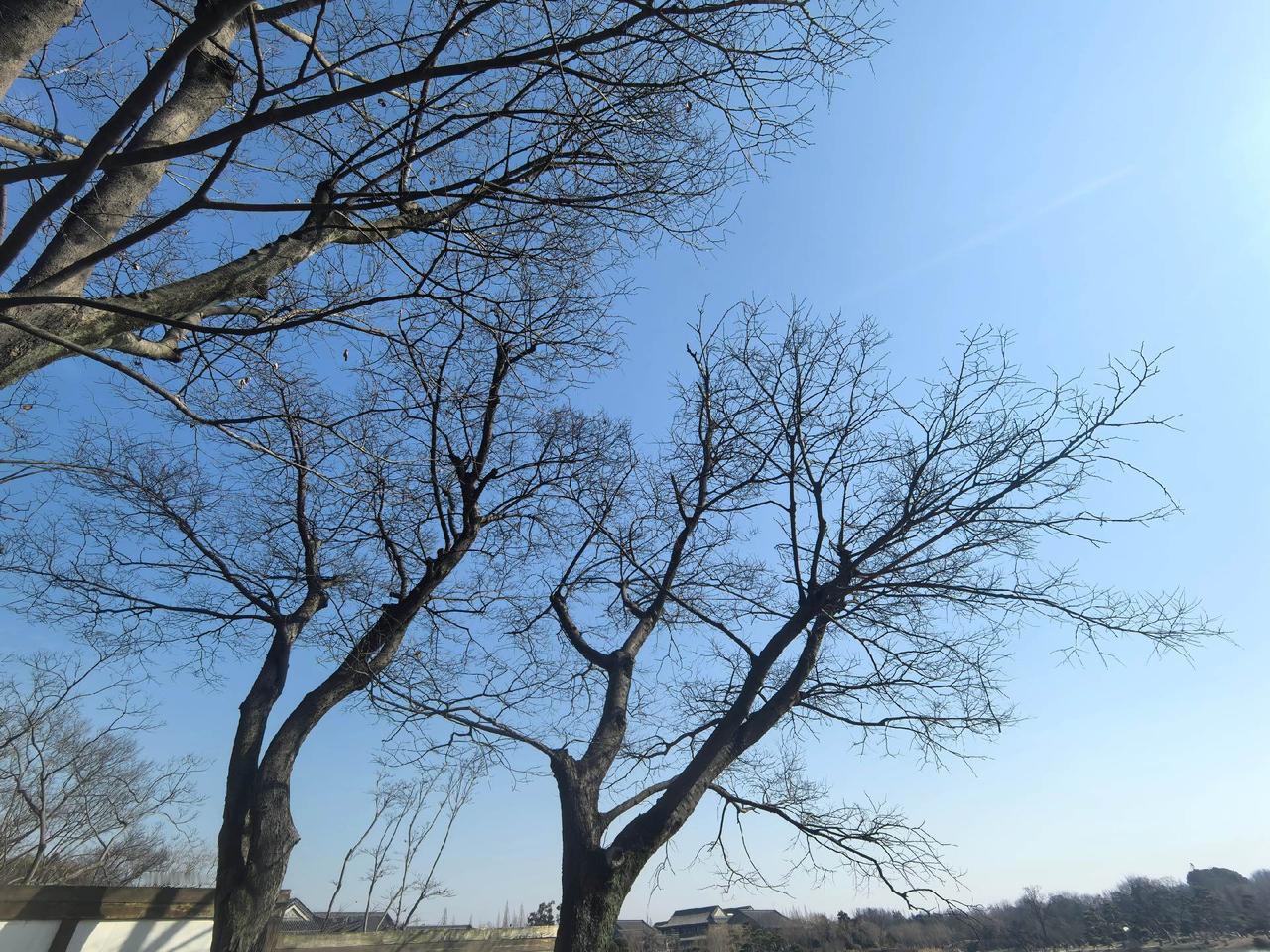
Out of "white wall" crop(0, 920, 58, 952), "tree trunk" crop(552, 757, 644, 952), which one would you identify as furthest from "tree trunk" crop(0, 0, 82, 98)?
"white wall" crop(0, 920, 58, 952)

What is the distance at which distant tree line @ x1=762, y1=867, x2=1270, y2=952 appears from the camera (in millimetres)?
14594

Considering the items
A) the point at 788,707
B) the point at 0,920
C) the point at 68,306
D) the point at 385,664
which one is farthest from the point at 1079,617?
the point at 0,920

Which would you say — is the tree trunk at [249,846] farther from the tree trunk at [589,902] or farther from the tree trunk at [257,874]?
the tree trunk at [589,902]

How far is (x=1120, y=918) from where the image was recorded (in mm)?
18938

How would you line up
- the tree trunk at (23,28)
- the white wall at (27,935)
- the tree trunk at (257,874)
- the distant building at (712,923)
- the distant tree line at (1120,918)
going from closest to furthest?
the tree trunk at (23,28), the tree trunk at (257,874), the white wall at (27,935), the distant tree line at (1120,918), the distant building at (712,923)

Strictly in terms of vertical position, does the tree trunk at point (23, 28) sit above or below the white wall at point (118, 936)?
above

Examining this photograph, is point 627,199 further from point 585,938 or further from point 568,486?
point 585,938

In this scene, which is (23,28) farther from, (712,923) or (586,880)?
(712,923)

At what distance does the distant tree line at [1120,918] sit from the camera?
1459 centimetres

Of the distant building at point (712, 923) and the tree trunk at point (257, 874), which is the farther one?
the distant building at point (712, 923)

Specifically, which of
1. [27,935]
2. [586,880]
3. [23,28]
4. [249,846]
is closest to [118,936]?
[27,935]

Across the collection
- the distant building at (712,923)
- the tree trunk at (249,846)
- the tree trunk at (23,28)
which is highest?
the tree trunk at (23,28)

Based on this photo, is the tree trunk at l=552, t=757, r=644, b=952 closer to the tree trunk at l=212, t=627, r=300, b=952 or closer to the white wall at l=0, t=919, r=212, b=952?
the tree trunk at l=212, t=627, r=300, b=952

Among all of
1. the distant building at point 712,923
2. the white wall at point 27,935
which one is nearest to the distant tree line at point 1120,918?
the distant building at point 712,923
